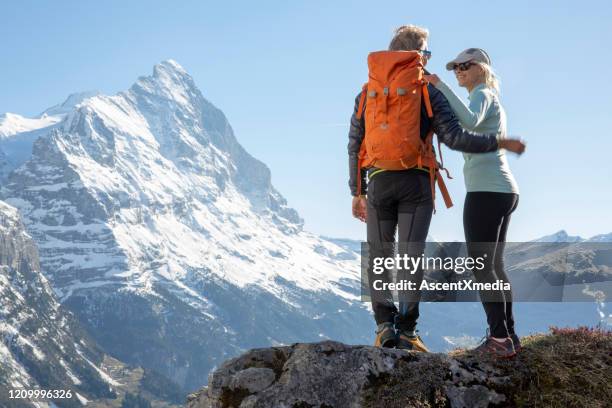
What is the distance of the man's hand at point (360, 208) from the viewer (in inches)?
367

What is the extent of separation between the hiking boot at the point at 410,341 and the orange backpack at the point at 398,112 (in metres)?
1.96

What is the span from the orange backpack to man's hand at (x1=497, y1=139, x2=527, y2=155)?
89cm

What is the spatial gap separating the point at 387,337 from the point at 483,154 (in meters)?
2.78

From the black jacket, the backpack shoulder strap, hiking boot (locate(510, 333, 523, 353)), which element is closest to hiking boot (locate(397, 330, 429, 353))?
hiking boot (locate(510, 333, 523, 353))

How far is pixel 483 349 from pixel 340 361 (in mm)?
1980

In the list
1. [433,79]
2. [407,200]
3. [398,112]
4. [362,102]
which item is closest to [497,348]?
[407,200]

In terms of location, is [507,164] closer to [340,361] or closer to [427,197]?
[427,197]

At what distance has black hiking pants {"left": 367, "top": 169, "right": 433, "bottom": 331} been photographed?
8500mm

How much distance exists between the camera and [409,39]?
8688mm

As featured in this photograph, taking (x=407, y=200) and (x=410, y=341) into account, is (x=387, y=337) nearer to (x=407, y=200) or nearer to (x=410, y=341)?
(x=410, y=341)

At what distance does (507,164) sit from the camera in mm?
8562

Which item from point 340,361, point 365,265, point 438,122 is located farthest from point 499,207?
point 340,361

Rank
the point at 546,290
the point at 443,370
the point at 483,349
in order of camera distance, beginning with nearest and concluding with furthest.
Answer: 1. the point at 443,370
2. the point at 483,349
3. the point at 546,290

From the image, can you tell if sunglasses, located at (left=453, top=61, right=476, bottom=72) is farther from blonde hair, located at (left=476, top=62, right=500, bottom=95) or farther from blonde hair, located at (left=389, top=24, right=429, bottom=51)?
blonde hair, located at (left=389, top=24, right=429, bottom=51)
